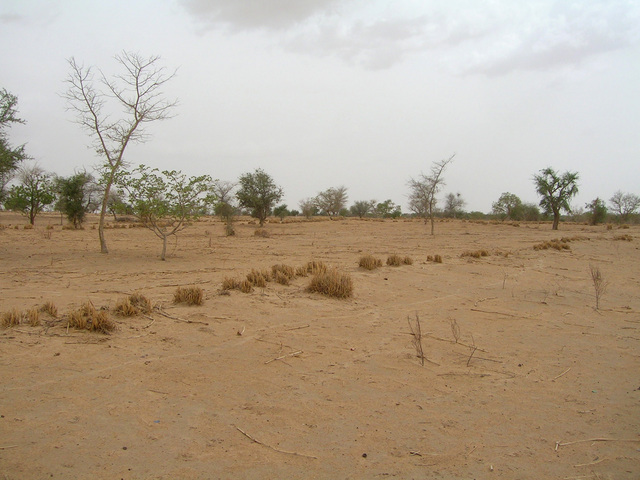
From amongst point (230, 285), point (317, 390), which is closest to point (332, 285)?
point (230, 285)

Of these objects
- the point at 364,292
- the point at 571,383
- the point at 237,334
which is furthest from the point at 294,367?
the point at 364,292

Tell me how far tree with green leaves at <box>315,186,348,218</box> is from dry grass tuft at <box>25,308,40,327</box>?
215 ft

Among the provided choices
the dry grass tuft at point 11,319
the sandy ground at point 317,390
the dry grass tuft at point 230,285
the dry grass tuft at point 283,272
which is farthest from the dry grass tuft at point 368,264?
the dry grass tuft at point 11,319

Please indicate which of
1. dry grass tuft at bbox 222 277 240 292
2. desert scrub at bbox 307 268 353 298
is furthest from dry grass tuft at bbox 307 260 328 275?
dry grass tuft at bbox 222 277 240 292

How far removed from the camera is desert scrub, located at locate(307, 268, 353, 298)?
8438 mm

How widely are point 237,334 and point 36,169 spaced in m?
36.2

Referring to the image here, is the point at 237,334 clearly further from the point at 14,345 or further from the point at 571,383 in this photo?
the point at 571,383

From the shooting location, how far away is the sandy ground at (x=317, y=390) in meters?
3.21

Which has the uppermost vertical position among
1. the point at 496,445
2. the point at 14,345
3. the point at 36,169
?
the point at 36,169

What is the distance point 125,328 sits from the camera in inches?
227

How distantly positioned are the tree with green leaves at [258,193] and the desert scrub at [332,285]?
30292mm

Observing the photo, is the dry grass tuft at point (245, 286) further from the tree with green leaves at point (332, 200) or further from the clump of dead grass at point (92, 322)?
the tree with green leaves at point (332, 200)

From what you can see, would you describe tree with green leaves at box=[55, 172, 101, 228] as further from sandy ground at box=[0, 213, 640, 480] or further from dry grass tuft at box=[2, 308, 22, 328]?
dry grass tuft at box=[2, 308, 22, 328]

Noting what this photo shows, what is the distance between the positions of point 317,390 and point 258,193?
3496 centimetres
